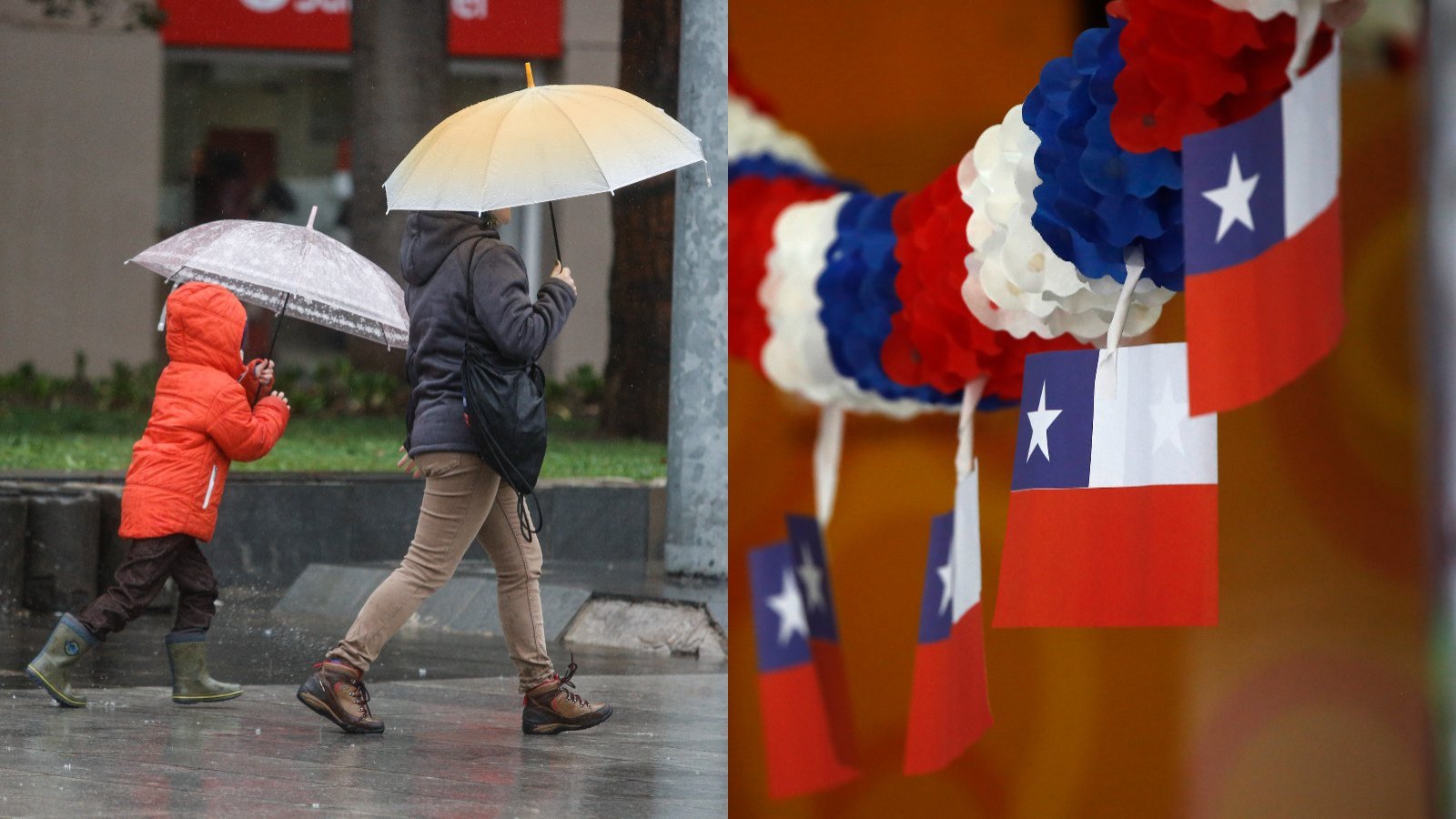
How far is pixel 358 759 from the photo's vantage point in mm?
4805

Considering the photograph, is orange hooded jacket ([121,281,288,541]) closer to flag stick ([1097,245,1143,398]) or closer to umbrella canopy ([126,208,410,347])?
umbrella canopy ([126,208,410,347])

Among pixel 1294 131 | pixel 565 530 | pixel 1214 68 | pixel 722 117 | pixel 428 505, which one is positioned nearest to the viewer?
pixel 1294 131

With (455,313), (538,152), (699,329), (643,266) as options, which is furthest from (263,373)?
(643,266)

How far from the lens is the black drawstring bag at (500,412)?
495 cm

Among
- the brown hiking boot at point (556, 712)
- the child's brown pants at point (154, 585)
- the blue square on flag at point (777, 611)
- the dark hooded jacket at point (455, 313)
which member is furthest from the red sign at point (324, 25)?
the blue square on flag at point (777, 611)

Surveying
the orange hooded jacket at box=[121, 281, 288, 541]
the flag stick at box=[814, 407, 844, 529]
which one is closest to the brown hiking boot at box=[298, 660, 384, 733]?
the orange hooded jacket at box=[121, 281, 288, 541]

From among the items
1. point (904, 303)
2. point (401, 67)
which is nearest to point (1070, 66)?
point (904, 303)

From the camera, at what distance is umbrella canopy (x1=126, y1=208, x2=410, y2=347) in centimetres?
561

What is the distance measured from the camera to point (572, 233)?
16625 mm

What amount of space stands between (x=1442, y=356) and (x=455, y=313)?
4.01m

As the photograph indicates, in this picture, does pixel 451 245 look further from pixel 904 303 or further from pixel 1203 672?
pixel 1203 672

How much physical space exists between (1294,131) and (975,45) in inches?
17.1

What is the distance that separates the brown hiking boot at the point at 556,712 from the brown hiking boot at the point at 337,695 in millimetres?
454

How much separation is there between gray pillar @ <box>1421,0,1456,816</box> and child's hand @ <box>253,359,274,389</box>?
4764 mm
